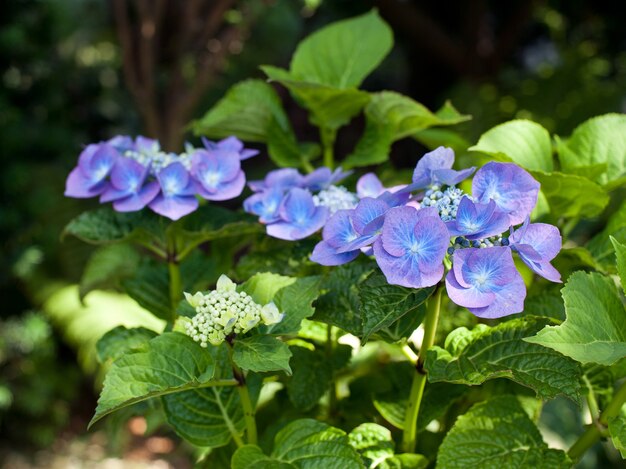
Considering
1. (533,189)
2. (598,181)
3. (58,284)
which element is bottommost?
(58,284)

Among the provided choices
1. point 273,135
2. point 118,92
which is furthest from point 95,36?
point 273,135

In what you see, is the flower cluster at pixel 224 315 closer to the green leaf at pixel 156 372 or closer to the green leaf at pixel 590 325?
the green leaf at pixel 156 372

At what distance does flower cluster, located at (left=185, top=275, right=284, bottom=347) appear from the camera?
697 mm

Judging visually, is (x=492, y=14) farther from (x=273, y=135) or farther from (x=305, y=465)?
(x=305, y=465)

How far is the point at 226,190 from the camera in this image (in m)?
0.92

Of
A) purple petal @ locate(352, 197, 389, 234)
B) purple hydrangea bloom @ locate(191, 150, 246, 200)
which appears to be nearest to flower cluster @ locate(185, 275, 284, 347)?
purple petal @ locate(352, 197, 389, 234)

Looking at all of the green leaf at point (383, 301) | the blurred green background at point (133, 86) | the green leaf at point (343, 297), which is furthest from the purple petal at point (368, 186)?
the blurred green background at point (133, 86)

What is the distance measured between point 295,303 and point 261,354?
0.08 meters

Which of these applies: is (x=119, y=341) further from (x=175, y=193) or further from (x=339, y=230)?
(x=339, y=230)

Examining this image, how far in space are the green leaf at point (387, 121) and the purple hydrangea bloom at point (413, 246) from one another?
0.42 meters

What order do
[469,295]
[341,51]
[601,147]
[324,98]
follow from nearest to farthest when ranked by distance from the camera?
1. [469,295]
2. [601,147]
3. [324,98]
4. [341,51]

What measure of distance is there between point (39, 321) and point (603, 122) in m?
2.19

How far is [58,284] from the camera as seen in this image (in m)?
3.00

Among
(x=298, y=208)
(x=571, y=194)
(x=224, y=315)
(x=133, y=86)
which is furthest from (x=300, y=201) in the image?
(x=133, y=86)
